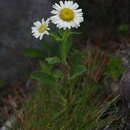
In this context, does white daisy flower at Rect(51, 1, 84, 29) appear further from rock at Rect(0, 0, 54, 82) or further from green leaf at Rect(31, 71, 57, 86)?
rock at Rect(0, 0, 54, 82)

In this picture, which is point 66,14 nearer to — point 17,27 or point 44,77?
point 44,77

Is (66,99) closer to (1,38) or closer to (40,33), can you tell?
(40,33)

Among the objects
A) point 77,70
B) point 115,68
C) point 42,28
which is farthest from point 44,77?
point 115,68

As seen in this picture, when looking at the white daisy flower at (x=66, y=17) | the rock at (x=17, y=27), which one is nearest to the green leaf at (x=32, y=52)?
the rock at (x=17, y=27)

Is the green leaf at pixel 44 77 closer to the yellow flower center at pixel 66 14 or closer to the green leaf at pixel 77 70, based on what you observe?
the green leaf at pixel 77 70

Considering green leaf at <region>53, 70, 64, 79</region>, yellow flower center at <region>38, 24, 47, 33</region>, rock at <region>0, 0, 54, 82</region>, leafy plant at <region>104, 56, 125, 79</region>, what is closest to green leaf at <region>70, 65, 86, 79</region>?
green leaf at <region>53, 70, 64, 79</region>

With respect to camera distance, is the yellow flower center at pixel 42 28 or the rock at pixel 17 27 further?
the rock at pixel 17 27
